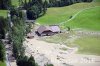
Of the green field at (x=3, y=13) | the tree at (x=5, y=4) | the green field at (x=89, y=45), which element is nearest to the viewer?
the green field at (x=89, y=45)

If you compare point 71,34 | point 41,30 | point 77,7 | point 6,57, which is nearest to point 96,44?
point 71,34

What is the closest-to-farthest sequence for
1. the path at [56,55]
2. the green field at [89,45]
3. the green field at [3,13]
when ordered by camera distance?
A: the path at [56,55], the green field at [89,45], the green field at [3,13]

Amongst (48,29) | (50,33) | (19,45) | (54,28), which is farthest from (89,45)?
(19,45)

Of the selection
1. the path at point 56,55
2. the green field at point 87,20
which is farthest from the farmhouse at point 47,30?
the path at point 56,55

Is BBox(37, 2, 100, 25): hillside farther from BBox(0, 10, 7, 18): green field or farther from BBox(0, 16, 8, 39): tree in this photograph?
BBox(0, 16, 8, 39): tree

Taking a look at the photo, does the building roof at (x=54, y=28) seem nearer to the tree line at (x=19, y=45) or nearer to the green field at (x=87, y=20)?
the green field at (x=87, y=20)

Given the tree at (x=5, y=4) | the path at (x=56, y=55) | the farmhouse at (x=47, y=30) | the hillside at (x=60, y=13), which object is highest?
the tree at (x=5, y=4)

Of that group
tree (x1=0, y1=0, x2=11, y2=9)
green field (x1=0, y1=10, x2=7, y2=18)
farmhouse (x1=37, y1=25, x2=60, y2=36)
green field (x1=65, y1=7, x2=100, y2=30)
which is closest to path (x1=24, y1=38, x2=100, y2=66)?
farmhouse (x1=37, y1=25, x2=60, y2=36)

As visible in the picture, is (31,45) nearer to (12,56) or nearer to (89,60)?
(12,56)
